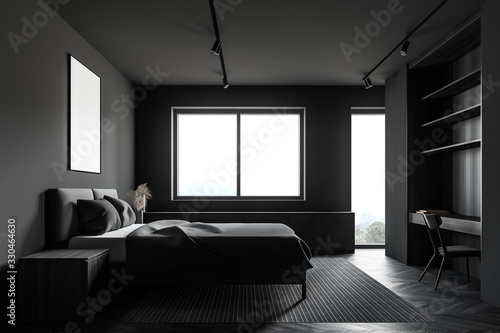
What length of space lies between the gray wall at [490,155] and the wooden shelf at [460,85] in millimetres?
391

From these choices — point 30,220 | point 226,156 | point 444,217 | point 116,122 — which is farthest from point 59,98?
point 444,217

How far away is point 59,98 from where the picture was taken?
445 cm

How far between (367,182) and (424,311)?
13.6 ft

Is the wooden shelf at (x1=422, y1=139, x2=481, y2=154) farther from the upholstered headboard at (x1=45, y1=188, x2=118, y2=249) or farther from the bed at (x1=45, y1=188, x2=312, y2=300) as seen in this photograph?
the upholstered headboard at (x1=45, y1=188, x2=118, y2=249)

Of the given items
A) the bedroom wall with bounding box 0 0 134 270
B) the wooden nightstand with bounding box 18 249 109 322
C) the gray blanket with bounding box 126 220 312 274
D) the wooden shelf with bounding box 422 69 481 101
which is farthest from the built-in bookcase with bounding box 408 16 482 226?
the bedroom wall with bounding box 0 0 134 270

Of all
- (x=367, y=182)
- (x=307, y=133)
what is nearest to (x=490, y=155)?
(x=367, y=182)

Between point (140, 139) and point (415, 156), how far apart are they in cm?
455

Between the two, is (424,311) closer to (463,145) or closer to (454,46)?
(463,145)

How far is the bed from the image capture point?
3.99 metres

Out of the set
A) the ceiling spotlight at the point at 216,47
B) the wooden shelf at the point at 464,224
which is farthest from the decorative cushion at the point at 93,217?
the wooden shelf at the point at 464,224

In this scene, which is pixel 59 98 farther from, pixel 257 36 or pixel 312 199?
pixel 312 199

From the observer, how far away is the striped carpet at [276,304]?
3555 mm

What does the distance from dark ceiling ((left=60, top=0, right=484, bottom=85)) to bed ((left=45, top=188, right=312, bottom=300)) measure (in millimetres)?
1972

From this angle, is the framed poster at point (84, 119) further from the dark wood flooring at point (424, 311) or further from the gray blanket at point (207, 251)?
the dark wood flooring at point (424, 311)
